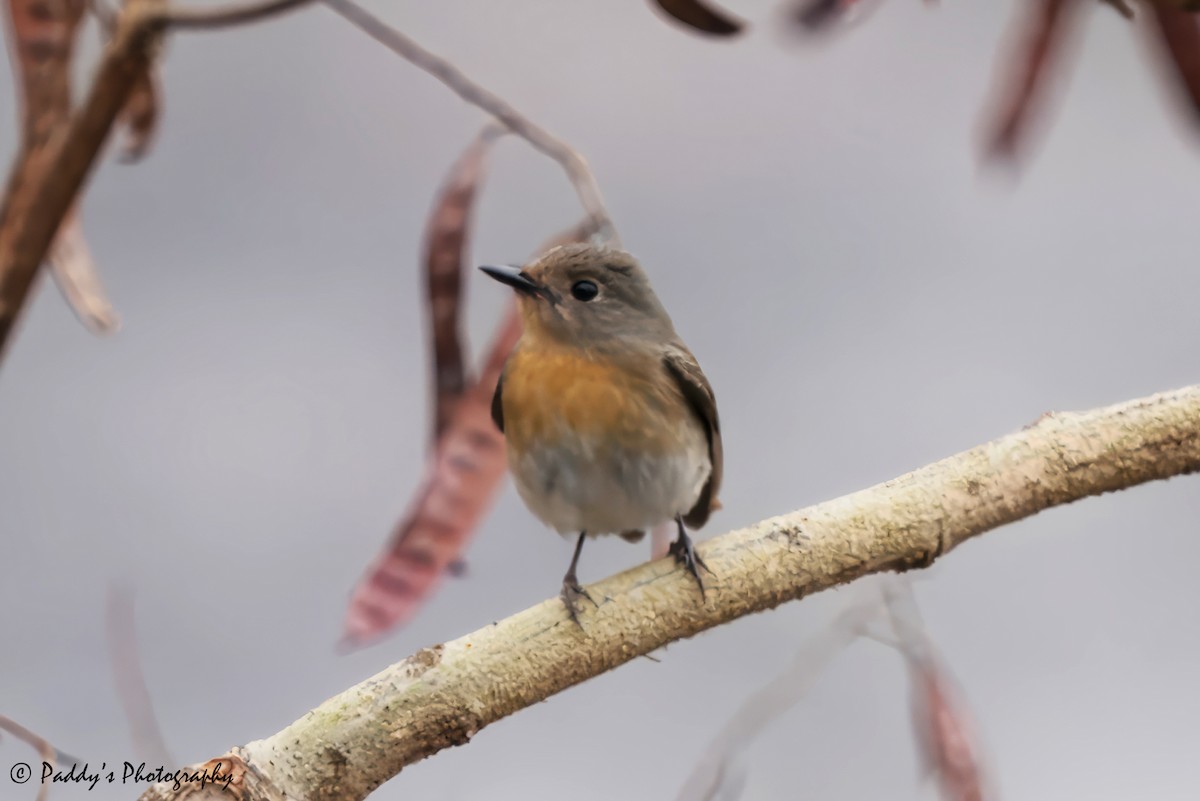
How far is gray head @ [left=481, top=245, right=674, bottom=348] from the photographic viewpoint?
5.35ft

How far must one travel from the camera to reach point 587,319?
5.39 feet

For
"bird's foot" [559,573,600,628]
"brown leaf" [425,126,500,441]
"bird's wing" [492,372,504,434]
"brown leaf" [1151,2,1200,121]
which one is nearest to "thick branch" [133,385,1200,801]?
"bird's foot" [559,573,600,628]

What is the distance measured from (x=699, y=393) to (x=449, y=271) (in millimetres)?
533

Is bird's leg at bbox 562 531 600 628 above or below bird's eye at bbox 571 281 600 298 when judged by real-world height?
below

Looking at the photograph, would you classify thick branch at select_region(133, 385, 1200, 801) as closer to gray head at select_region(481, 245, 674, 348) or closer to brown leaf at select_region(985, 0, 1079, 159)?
gray head at select_region(481, 245, 674, 348)

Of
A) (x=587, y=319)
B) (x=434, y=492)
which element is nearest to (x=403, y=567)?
(x=434, y=492)

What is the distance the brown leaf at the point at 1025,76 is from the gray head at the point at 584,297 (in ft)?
2.99

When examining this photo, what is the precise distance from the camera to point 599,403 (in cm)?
158

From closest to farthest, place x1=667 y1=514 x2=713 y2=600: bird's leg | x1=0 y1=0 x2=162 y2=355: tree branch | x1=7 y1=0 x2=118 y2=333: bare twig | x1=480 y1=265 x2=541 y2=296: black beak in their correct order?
1. x1=0 y1=0 x2=162 y2=355: tree branch
2. x1=7 y1=0 x2=118 y2=333: bare twig
3. x1=667 y1=514 x2=713 y2=600: bird's leg
4. x1=480 y1=265 x2=541 y2=296: black beak

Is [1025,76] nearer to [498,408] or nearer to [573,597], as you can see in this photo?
[573,597]

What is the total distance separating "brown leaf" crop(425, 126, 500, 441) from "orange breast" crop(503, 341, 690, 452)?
0.30m

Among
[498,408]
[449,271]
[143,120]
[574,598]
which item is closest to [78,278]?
[143,120]

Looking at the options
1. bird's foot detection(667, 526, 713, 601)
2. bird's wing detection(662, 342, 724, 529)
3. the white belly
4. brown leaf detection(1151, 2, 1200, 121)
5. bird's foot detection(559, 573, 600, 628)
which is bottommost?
bird's foot detection(559, 573, 600, 628)

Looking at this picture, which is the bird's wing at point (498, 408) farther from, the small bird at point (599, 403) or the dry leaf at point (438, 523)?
the dry leaf at point (438, 523)
